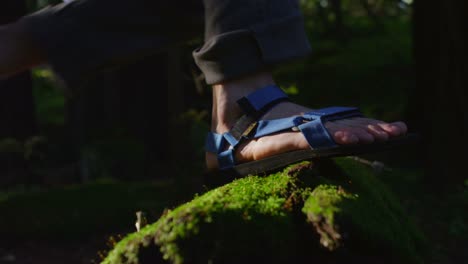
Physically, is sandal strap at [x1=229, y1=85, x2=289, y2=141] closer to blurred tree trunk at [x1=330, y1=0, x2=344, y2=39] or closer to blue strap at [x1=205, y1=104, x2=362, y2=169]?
blue strap at [x1=205, y1=104, x2=362, y2=169]

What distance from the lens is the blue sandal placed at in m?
1.99

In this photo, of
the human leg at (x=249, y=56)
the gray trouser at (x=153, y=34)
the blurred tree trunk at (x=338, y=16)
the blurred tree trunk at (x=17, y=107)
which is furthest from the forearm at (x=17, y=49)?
the blurred tree trunk at (x=338, y=16)

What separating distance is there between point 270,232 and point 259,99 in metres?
0.82

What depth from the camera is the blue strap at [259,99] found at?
7.60ft

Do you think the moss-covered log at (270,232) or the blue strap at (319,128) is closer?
the moss-covered log at (270,232)

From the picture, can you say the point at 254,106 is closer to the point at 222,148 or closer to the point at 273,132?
the point at 273,132

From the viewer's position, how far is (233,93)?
2404 millimetres

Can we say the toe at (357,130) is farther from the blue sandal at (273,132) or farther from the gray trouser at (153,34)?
the gray trouser at (153,34)

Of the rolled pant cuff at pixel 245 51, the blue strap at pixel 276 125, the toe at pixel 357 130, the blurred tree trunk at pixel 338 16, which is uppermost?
the rolled pant cuff at pixel 245 51

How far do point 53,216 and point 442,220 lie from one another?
288 centimetres

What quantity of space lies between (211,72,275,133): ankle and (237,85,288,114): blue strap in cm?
4

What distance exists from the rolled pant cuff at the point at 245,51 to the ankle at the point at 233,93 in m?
0.05

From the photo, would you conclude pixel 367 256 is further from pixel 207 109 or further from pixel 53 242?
pixel 53 242

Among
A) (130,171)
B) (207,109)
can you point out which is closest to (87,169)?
(130,171)
